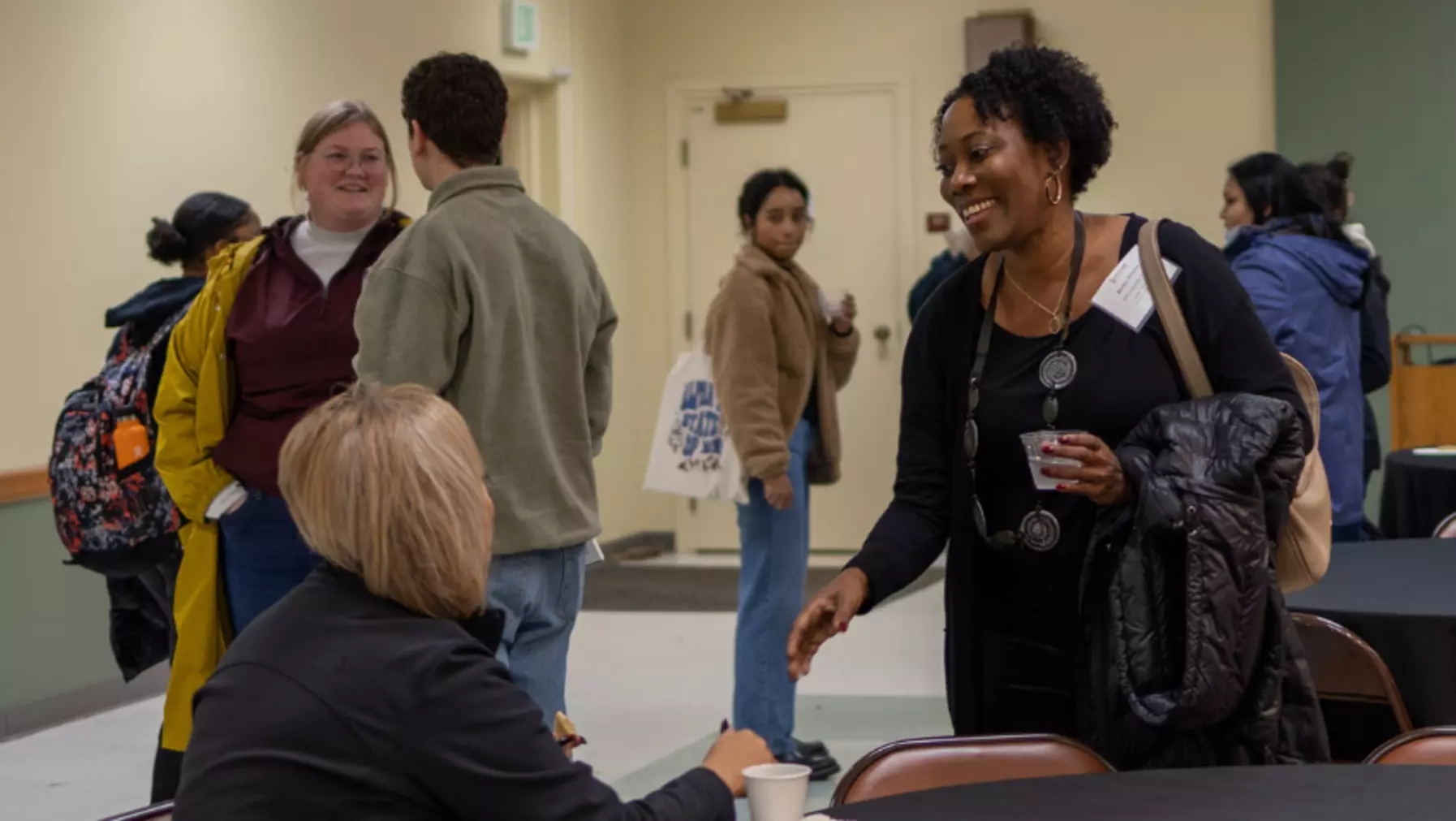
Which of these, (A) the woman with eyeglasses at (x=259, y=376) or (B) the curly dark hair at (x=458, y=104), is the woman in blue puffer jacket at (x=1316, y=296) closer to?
(B) the curly dark hair at (x=458, y=104)

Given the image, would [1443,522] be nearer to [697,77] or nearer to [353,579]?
[353,579]

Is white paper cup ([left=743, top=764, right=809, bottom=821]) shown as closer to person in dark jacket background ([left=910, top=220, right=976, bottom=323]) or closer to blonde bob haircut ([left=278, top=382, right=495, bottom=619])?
blonde bob haircut ([left=278, top=382, right=495, bottom=619])

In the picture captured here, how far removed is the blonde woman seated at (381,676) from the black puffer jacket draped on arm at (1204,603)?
62 centimetres

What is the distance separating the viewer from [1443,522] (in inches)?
165

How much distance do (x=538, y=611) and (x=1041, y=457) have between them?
1148 mm

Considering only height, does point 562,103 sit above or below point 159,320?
above

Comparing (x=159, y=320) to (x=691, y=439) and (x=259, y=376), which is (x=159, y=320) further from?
(x=691, y=439)

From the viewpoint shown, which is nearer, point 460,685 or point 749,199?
point 460,685

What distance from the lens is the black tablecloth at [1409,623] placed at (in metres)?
2.91

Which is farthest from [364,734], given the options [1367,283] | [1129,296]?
[1367,283]

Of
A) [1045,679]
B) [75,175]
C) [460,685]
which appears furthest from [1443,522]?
[75,175]

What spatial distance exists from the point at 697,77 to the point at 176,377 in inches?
234

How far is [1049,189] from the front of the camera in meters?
2.27

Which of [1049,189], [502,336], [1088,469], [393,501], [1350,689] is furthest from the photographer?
[1350,689]
